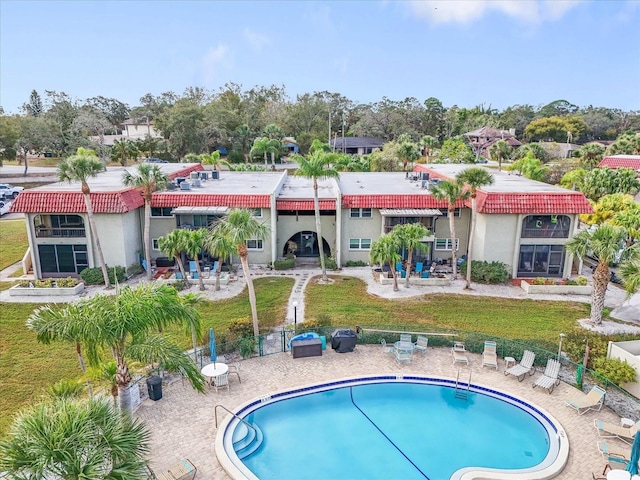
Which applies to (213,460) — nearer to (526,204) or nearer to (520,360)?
(520,360)

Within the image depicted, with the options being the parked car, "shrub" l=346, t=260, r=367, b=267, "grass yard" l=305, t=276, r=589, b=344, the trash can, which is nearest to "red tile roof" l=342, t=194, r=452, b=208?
"shrub" l=346, t=260, r=367, b=267

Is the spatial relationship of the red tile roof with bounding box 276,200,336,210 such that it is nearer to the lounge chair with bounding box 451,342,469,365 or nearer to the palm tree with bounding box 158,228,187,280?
the palm tree with bounding box 158,228,187,280

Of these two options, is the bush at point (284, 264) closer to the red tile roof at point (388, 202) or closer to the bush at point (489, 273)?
the red tile roof at point (388, 202)

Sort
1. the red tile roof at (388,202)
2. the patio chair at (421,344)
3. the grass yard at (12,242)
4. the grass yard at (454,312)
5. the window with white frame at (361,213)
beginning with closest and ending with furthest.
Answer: the patio chair at (421,344) < the grass yard at (454,312) < the red tile roof at (388,202) < the window with white frame at (361,213) < the grass yard at (12,242)

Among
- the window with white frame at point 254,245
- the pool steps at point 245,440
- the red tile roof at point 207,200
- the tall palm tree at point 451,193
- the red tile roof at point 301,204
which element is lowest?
the pool steps at point 245,440

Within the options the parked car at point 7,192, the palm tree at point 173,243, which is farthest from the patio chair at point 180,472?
the parked car at point 7,192

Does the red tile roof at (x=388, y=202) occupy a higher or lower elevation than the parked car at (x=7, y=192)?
higher

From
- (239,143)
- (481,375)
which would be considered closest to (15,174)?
(239,143)
